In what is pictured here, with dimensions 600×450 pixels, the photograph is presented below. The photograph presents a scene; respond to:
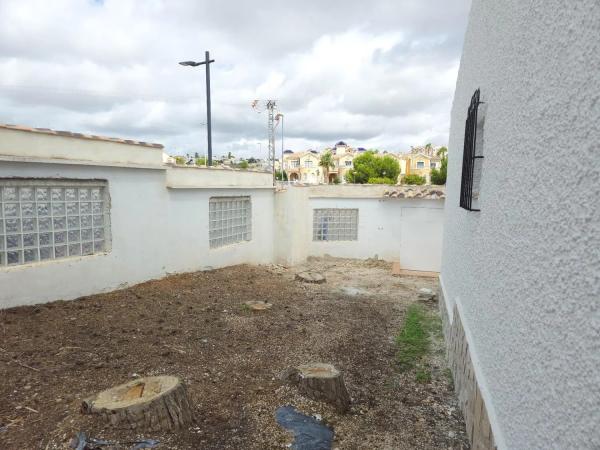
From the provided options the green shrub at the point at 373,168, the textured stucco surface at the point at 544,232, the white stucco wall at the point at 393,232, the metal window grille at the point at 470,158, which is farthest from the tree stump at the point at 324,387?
the green shrub at the point at 373,168

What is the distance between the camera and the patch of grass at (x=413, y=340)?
5.66 meters

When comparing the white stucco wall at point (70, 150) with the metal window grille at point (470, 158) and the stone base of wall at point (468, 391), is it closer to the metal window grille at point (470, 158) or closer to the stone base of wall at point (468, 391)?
the metal window grille at point (470, 158)

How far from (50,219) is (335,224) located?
9.79 m

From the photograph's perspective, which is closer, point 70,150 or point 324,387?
point 324,387

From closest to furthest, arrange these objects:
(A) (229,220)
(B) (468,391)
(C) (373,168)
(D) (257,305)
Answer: (B) (468,391) < (D) (257,305) < (A) (229,220) < (C) (373,168)

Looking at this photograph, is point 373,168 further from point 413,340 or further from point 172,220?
point 413,340

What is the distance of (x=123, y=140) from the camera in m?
7.59

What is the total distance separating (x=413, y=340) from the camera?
6.46 metres

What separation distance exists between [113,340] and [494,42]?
545cm

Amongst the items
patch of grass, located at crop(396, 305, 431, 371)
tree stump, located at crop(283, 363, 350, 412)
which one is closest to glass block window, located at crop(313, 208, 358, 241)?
patch of grass, located at crop(396, 305, 431, 371)

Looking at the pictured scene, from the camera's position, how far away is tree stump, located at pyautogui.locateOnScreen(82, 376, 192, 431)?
3.17 meters

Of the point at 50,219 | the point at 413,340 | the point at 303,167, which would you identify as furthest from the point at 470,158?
the point at 303,167

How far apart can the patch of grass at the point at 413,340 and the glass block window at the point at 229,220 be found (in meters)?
5.22

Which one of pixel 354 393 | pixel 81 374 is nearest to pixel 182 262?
pixel 81 374
